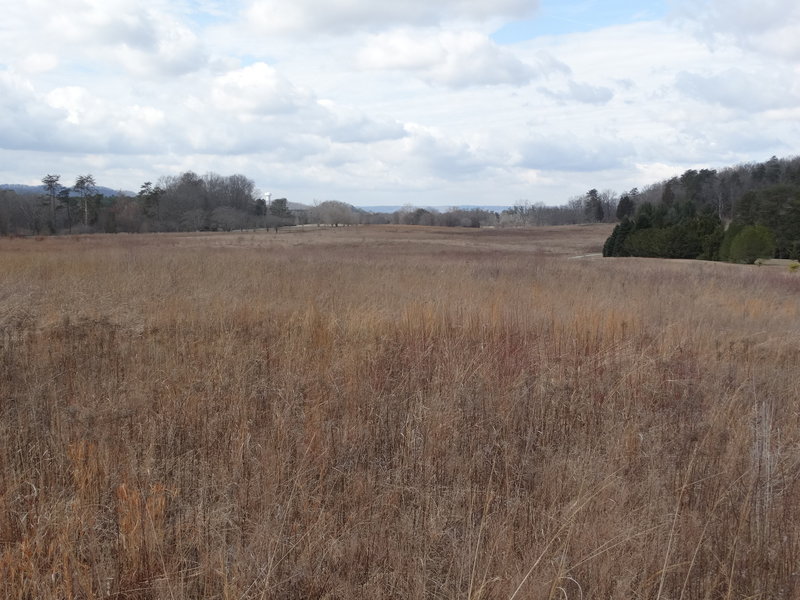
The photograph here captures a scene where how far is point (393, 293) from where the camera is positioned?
10.7 metres

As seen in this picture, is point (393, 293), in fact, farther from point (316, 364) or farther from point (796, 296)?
point (796, 296)

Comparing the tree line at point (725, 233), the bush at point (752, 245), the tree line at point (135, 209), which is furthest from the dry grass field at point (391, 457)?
the tree line at point (135, 209)

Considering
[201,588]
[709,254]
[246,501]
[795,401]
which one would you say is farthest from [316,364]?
[709,254]

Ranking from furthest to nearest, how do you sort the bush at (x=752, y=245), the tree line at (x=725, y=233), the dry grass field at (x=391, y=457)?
the tree line at (x=725, y=233), the bush at (x=752, y=245), the dry grass field at (x=391, y=457)

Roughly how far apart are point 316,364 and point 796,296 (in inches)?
513

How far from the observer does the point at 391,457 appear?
397 centimetres

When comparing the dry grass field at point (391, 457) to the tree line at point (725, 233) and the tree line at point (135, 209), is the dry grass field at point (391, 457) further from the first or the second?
the tree line at point (135, 209)

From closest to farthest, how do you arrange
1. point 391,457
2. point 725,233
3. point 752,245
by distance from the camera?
point 391,457, point 752,245, point 725,233

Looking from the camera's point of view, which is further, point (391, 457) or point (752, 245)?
point (752, 245)

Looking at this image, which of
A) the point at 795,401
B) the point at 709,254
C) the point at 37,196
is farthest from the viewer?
the point at 37,196

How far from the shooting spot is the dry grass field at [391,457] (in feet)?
8.87

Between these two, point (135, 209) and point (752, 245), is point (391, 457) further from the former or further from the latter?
point (135, 209)

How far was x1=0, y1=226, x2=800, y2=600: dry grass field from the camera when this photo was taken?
8.87 ft

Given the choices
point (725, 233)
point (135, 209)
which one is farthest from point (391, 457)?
point (135, 209)
